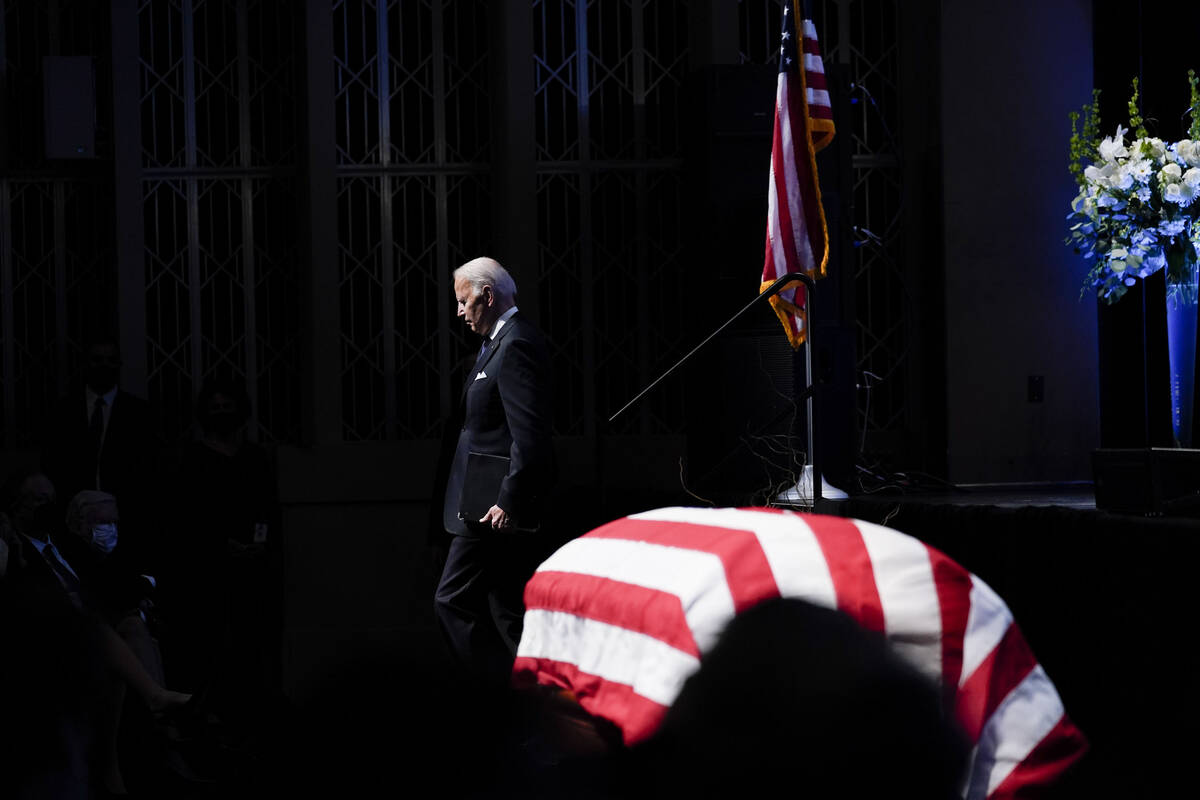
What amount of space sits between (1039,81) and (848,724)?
21.9 feet

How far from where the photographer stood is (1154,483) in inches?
151

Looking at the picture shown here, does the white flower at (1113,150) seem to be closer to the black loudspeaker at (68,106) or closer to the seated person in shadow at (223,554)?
the seated person in shadow at (223,554)

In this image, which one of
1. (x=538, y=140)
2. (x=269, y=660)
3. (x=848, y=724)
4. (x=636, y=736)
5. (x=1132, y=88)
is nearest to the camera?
(x=848, y=724)

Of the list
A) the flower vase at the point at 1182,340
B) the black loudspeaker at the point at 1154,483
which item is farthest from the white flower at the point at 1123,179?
the black loudspeaker at the point at 1154,483

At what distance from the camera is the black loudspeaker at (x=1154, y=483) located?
12.6 feet

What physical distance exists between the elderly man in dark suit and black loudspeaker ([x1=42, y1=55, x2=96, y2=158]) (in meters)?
3.63

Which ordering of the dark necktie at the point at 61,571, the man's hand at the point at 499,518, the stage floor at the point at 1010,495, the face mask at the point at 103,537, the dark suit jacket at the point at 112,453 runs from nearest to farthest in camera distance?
the man's hand at the point at 499,518, the dark necktie at the point at 61,571, the face mask at the point at 103,537, the stage floor at the point at 1010,495, the dark suit jacket at the point at 112,453

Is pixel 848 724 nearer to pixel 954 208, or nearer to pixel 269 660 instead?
pixel 269 660

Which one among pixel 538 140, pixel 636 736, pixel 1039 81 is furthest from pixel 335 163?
pixel 636 736

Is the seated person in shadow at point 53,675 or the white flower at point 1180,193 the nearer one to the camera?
the seated person in shadow at point 53,675

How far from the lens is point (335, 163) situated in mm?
7320

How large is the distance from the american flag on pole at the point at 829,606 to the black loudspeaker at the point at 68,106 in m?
6.03

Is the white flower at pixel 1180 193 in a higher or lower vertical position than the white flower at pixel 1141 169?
lower

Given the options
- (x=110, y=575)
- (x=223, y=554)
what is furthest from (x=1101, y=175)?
(x=110, y=575)
